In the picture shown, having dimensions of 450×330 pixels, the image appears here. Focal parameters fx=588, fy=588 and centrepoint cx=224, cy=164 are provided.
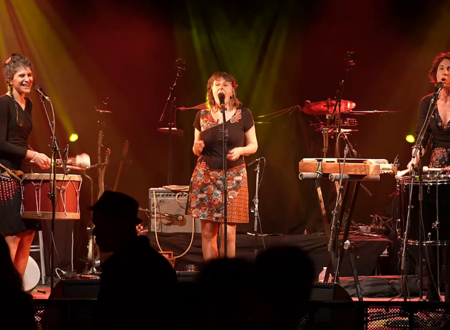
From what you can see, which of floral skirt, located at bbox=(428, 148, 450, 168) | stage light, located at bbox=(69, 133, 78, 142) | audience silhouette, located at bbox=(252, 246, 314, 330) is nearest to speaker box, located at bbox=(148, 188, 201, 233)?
stage light, located at bbox=(69, 133, 78, 142)

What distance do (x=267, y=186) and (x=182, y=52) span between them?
2.38 metres

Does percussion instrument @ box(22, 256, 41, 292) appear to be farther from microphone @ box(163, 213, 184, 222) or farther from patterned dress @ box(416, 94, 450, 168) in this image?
patterned dress @ box(416, 94, 450, 168)

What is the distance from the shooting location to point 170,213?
745cm

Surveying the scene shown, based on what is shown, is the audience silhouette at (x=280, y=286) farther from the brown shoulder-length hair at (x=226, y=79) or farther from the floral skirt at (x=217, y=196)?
the brown shoulder-length hair at (x=226, y=79)

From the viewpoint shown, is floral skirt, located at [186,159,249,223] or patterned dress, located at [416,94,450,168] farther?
patterned dress, located at [416,94,450,168]

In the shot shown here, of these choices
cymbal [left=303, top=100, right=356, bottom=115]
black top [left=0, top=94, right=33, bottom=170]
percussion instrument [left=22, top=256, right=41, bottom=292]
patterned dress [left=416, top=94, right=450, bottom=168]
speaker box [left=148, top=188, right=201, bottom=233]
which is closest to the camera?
black top [left=0, top=94, right=33, bottom=170]

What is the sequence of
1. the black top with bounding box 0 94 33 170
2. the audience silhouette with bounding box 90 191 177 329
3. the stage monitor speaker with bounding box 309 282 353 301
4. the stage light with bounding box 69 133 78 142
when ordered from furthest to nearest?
the stage light with bounding box 69 133 78 142 → the black top with bounding box 0 94 33 170 → the stage monitor speaker with bounding box 309 282 353 301 → the audience silhouette with bounding box 90 191 177 329

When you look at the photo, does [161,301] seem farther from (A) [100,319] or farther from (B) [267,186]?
(B) [267,186]

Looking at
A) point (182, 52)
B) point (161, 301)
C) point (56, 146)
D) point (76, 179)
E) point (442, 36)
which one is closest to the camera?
point (161, 301)

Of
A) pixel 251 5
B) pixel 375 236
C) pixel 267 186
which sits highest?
pixel 251 5

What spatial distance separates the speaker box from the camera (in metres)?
7.42

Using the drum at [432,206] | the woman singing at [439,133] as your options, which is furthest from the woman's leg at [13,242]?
the woman singing at [439,133]

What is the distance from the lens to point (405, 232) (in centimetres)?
536

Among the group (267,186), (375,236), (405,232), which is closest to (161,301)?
(405,232)
